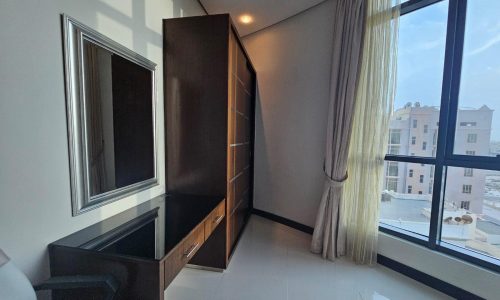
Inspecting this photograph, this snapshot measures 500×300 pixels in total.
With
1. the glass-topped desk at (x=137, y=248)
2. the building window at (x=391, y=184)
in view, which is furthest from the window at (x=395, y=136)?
the glass-topped desk at (x=137, y=248)

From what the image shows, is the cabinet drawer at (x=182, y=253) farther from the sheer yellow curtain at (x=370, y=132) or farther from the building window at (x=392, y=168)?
the building window at (x=392, y=168)

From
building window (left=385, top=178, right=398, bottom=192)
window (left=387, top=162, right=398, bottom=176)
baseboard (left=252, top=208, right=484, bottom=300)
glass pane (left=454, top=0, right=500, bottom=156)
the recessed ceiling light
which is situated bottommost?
baseboard (left=252, top=208, right=484, bottom=300)

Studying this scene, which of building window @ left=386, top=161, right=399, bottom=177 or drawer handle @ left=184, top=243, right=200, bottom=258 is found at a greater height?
building window @ left=386, top=161, right=399, bottom=177

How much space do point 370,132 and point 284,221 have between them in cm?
181

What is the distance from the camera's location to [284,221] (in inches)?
132

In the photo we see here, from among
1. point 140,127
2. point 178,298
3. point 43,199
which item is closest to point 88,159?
point 43,199

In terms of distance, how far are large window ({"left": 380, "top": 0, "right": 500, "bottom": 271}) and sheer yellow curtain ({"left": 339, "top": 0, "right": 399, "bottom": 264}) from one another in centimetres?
17

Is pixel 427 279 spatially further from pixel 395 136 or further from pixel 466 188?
pixel 395 136

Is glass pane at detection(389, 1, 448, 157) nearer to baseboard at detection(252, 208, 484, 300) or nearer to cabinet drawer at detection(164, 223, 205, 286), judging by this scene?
baseboard at detection(252, 208, 484, 300)

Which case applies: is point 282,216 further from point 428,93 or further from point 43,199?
point 43,199

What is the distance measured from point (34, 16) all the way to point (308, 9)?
9.57 feet

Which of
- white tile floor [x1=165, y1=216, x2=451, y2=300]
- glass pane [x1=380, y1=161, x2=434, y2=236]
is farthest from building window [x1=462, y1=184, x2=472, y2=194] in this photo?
white tile floor [x1=165, y1=216, x2=451, y2=300]

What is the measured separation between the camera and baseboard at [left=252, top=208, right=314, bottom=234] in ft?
10.1

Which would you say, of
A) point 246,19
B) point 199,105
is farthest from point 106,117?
point 246,19
